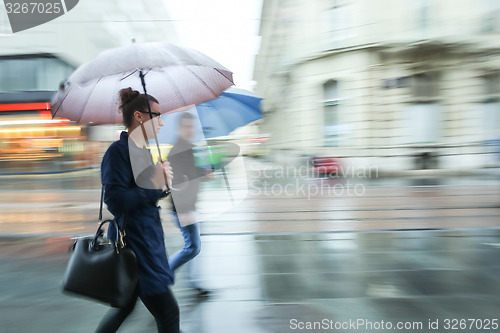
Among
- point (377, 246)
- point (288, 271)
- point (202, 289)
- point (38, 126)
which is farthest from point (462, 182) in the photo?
→ point (38, 126)

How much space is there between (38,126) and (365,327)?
22.6 metres

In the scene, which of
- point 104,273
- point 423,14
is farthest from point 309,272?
point 423,14

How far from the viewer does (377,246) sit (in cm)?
522

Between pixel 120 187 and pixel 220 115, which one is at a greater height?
pixel 220 115

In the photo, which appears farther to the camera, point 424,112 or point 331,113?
point 331,113

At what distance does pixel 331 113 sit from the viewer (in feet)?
56.9

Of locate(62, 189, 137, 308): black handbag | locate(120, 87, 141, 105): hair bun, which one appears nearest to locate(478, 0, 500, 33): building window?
locate(120, 87, 141, 105): hair bun

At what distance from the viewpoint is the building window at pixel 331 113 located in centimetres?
1710

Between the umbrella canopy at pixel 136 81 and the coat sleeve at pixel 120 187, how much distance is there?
1.62 ft

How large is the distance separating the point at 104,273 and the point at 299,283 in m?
2.41

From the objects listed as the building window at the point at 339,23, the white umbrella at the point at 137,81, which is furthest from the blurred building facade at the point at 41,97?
the white umbrella at the point at 137,81

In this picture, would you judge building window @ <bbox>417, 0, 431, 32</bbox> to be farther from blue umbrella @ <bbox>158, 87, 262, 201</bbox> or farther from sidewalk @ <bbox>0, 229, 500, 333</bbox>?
blue umbrella @ <bbox>158, 87, 262, 201</bbox>

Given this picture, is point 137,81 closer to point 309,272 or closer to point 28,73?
point 309,272

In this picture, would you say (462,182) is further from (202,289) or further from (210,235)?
(202,289)
